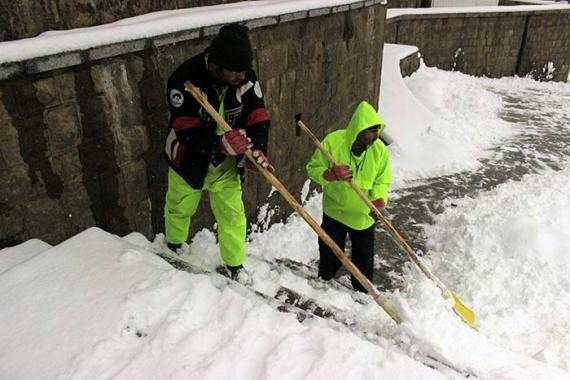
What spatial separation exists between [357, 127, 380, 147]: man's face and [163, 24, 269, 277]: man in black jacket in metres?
0.86

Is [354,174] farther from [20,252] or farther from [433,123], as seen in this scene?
[433,123]

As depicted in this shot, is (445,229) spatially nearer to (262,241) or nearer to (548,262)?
(548,262)

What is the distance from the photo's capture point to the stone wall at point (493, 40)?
1370 centimetres

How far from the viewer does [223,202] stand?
3104 millimetres

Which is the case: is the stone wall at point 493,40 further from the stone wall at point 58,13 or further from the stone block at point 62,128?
the stone block at point 62,128

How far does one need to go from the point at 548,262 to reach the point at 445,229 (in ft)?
4.27

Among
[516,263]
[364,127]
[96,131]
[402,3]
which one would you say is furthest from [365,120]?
[402,3]

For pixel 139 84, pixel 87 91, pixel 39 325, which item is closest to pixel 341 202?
pixel 139 84

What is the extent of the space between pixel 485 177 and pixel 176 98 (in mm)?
6378

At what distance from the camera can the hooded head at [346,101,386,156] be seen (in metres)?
3.39

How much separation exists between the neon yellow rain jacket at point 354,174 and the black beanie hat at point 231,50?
1252mm

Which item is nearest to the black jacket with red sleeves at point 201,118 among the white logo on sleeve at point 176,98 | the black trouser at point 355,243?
the white logo on sleeve at point 176,98

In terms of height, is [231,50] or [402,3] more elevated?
[231,50]

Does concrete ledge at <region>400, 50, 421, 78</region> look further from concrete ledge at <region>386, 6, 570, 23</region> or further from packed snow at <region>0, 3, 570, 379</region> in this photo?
packed snow at <region>0, 3, 570, 379</region>
